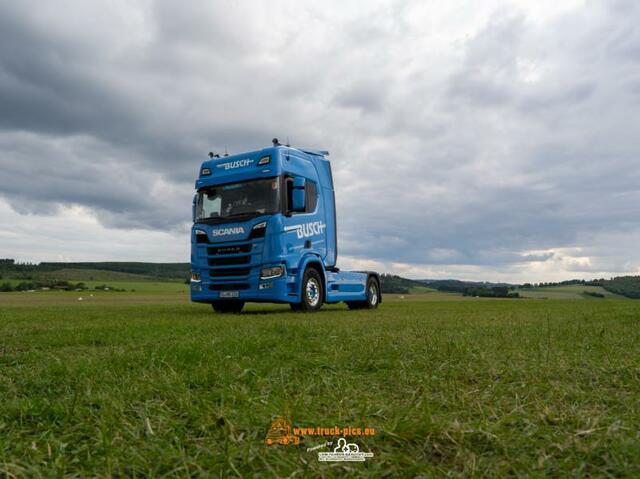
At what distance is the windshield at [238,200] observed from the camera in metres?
12.8

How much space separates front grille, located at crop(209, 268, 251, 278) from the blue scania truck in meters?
0.03

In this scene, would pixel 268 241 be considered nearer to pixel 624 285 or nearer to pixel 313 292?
pixel 313 292

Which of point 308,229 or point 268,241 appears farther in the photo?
point 308,229

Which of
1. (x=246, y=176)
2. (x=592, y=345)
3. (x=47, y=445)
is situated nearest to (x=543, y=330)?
(x=592, y=345)

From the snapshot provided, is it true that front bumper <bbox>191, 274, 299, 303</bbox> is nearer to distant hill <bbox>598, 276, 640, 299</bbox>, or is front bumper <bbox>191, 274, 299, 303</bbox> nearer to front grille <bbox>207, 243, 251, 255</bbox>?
front grille <bbox>207, 243, 251, 255</bbox>

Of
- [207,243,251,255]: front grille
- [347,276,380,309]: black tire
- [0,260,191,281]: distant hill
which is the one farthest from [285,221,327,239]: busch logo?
[0,260,191,281]: distant hill

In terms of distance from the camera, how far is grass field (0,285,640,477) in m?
1.88

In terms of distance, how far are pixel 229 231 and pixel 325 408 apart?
34.7 feet

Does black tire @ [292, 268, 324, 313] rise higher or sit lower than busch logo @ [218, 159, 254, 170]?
lower

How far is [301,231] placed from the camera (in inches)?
529

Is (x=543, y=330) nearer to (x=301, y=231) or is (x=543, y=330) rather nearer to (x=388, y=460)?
(x=388, y=460)

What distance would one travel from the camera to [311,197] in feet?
46.8

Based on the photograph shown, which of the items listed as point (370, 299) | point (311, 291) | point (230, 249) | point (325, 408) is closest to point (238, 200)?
point (230, 249)

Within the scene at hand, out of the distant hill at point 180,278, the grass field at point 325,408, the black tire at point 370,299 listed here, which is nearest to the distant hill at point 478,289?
the distant hill at point 180,278
